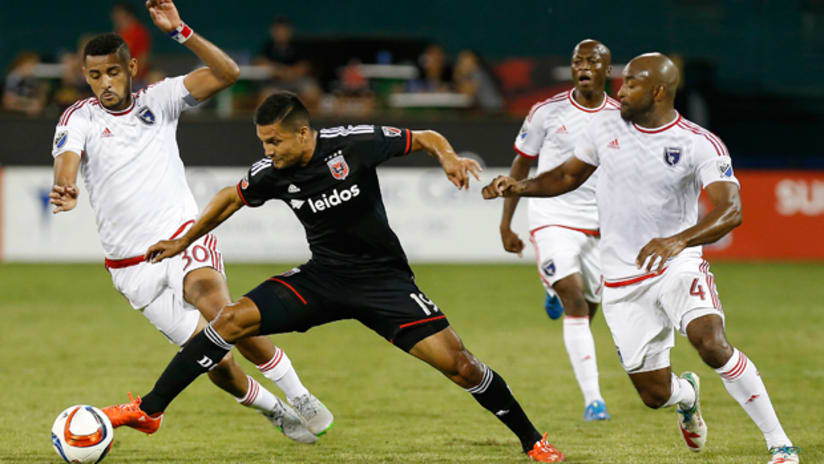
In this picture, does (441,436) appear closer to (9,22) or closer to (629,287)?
(629,287)

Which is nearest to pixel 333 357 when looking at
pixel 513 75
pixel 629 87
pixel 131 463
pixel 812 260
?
pixel 131 463

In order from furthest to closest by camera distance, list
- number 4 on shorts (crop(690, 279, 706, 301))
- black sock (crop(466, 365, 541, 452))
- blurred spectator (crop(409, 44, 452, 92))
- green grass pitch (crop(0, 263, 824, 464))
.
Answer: blurred spectator (crop(409, 44, 452, 92))
green grass pitch (crop(0, 263, 824, 464))
black sock (crop(466, 365, 541, 452))
number 4 on shorts (crop(690, 279, 706, 301))

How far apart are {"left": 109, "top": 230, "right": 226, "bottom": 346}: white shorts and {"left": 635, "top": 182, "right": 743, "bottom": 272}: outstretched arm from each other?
2.56 metres

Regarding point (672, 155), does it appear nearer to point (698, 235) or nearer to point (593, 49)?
point (698, 235)

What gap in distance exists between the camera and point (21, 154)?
17.2 metres

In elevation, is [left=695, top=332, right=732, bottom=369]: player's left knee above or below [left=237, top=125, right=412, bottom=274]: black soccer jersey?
below

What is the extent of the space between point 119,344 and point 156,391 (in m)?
5.11

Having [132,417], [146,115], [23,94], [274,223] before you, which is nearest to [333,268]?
[132,417]

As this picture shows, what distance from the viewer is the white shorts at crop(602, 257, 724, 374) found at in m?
5.96

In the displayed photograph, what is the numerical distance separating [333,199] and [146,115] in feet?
5.20

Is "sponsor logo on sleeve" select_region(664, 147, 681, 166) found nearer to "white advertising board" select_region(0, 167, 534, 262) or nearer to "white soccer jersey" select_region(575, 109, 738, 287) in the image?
"white soccer jersey" select_region(575, 109, 738, 287)

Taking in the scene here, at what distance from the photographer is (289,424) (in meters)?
6.72

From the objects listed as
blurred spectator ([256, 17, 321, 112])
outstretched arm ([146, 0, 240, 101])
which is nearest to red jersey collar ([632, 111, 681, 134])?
outstretched arm ([146, 0, 240, 101])

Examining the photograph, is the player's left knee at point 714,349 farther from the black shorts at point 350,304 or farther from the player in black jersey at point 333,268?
the black shorts at point 350,304
